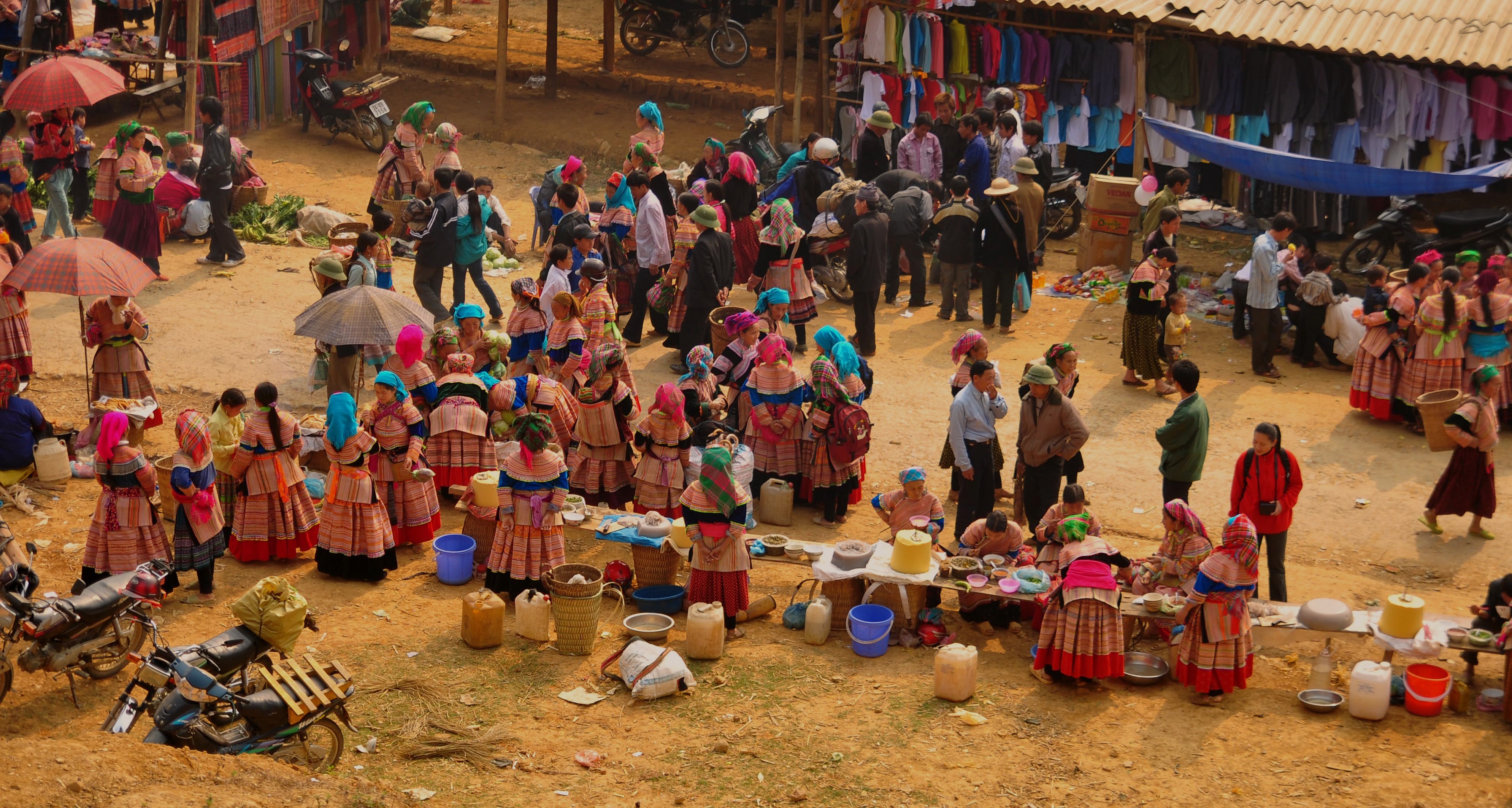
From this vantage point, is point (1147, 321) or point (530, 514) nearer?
point (530, 514)

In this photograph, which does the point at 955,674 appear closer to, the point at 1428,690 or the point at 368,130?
the point at 1428,690

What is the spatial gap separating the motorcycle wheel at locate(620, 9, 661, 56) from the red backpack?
1473 cm

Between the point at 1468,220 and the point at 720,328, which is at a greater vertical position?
the point at 1468,220

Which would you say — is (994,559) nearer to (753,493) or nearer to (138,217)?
(753,493)

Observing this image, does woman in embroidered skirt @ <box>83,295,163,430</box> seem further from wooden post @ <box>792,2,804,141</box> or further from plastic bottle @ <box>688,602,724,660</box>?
wooden post @ <box>792,2,804,141</box>

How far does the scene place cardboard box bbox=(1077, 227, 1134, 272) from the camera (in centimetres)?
1598

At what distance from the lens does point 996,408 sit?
1002 centimetres

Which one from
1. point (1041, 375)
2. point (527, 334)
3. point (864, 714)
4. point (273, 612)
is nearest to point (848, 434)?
point (1041, 375)

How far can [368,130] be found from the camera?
1964cm

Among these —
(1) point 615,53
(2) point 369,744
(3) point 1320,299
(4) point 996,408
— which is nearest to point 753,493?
(4) point 996,408

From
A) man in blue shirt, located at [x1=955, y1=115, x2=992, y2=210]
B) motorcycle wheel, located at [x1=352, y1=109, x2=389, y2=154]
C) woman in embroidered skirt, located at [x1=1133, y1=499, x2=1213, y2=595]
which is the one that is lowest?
woman in embroidered skirt, located at [x1=1133, y1=499, x2=1213, y2=595]

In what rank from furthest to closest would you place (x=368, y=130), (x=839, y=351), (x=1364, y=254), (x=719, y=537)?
1. (x=368, y=130)
2. (x=1364, y=254)
3. (x=839, y=351)
4. (x=719, y=537)

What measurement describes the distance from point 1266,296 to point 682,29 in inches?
526

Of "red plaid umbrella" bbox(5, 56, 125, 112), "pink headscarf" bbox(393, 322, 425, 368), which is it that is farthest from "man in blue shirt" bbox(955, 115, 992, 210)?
"red plaid umbrella" bbox(5, 56, 125, 112)
